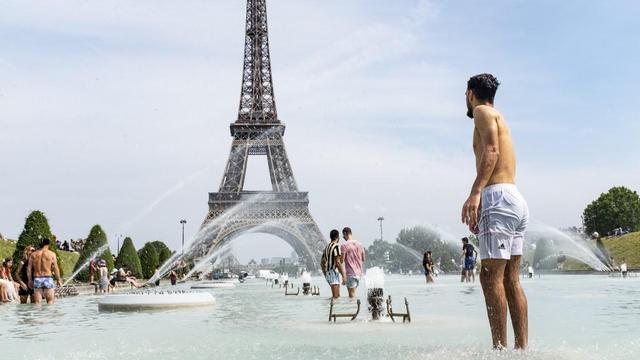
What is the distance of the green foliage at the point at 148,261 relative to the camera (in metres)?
60.8


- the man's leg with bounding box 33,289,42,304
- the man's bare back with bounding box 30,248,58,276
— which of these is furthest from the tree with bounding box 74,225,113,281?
the man's bare back with bounding box 30,248,58,276

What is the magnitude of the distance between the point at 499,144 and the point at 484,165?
0.30 m

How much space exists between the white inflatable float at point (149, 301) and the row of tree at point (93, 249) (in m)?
12.8

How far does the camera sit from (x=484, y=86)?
6.63m

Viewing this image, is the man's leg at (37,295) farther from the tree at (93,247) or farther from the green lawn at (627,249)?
the green lawn at (627,249)

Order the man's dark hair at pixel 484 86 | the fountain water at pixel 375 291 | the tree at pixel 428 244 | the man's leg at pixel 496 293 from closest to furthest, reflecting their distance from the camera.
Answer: the man's leg at pixel 496 293 → the man's dark hair at pixel 484 86 → the fountain water at pixel 375 291 → the tree at pixel 428 244

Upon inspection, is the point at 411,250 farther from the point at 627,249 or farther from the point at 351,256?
the point at 351,256

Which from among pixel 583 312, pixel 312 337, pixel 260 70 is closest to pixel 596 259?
pixel 260 70

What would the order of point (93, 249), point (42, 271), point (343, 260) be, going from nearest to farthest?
point (343, 260)
point (42, 271)
point (93, 249)

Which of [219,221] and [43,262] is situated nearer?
[43,262]

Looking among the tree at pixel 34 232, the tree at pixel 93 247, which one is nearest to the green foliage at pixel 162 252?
the tree at pixel 93 247

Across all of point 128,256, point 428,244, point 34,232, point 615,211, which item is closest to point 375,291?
point 34,232

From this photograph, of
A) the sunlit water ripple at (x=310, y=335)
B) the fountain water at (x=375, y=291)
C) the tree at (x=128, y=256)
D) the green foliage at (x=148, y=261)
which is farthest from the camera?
the green foliage at (x=148, y=261)

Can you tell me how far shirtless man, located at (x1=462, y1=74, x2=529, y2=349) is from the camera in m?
6.14
